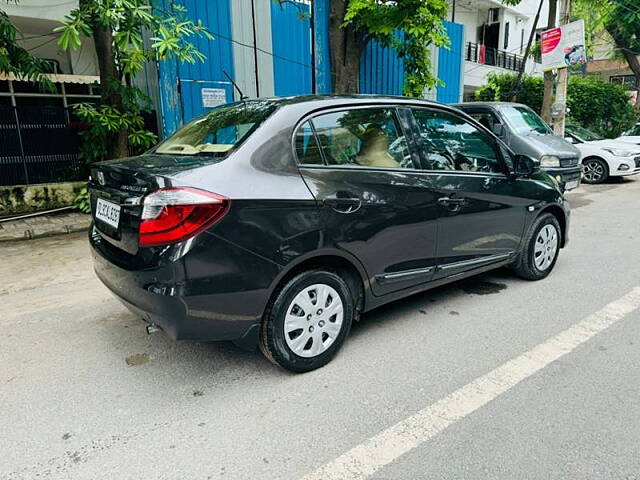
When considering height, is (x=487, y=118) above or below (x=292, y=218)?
above

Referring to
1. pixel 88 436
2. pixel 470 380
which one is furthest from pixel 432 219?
pixel 88 436

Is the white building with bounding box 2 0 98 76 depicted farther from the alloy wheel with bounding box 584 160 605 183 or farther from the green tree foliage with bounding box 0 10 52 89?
the alloy wheel with bounding box 584 160 605 183

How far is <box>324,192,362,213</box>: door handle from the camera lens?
282 centimetres

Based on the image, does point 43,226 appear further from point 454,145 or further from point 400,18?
point 400,18

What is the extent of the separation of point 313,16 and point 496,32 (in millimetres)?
17810

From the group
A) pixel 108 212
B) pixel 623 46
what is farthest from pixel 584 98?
pixel 108 212

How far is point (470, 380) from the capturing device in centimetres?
280

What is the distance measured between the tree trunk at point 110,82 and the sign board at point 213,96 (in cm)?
160

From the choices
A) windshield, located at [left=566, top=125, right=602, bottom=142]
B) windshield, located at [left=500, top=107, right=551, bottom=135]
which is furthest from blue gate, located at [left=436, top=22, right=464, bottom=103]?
windshield, located at [left=500, top=107, right=551, bottom=135]

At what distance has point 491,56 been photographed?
2370 cm

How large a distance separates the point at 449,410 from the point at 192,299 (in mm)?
1466

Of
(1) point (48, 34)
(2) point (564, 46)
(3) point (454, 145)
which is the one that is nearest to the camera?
(3) point (454, 145)

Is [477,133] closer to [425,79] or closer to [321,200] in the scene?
[321,200]

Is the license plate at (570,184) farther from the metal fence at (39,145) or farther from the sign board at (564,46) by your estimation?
the metal fence at (39,145)
